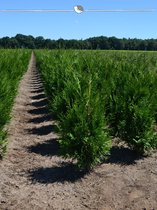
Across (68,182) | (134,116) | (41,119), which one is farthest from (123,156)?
(41,119)

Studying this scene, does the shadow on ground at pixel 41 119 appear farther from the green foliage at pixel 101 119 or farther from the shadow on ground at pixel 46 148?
the shadow on ground at pixel 46 148

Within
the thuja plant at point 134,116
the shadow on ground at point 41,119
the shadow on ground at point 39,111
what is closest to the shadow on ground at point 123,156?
the thuja plant at point 134,116

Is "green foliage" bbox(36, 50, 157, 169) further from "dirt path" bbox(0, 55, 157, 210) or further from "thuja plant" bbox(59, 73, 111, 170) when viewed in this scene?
"dirt path" bbox(0, 55, 157, 210)

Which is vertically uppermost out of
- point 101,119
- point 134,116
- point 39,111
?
point 101,119

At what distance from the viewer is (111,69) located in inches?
497

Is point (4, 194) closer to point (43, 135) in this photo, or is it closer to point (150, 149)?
point (150, 149)

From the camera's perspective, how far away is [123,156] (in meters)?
7.26

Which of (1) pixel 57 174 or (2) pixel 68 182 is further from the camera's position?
(1) pixel 57 174

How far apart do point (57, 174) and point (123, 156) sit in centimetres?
146

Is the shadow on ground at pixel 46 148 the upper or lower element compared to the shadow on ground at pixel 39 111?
upper

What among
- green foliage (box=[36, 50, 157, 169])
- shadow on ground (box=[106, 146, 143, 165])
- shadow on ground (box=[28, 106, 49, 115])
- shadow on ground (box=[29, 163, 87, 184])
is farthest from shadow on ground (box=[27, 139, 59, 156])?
shadow on ground (box=[28, 106, 49, 115])

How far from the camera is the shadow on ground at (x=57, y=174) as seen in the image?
6.11 m

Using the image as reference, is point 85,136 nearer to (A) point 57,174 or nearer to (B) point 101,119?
(B) point 101,119

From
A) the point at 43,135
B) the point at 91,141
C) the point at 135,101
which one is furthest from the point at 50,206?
the point at 43,135
